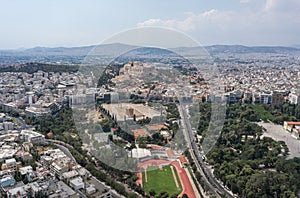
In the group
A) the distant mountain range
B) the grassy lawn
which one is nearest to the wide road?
the grassy lawn

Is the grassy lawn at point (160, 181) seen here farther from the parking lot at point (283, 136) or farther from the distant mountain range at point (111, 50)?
the parking lot at point (283, 136)

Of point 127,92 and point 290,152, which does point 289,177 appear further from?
point 127,92

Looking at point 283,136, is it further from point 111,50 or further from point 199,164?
point 111,50

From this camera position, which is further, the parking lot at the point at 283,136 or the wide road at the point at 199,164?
the parking lot at the point at 283,136

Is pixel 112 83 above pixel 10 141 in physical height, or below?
above

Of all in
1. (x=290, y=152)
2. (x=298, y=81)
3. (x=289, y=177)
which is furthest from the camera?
(x=298, y=81)

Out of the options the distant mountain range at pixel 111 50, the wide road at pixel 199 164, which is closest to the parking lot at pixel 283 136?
the wide road at pixel 199 164

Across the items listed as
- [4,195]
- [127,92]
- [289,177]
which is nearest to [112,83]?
[127,92]
